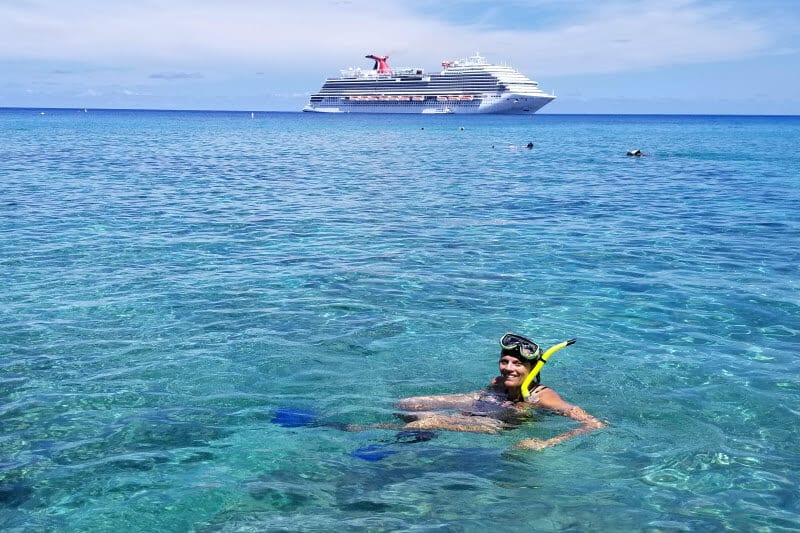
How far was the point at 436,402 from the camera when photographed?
7.17 m

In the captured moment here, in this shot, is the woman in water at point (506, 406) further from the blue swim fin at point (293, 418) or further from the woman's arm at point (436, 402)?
the blue swim fin at point (293, 418)

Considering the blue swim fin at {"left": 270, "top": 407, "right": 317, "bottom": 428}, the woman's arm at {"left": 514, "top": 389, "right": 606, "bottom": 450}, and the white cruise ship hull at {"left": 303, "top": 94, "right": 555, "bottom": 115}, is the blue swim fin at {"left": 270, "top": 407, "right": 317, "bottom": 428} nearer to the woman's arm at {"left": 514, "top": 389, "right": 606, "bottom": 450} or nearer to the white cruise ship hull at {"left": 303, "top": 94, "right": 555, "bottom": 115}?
the woman's arm at {"left": 514, "top": 389, "right": 606, "bottom": 450}

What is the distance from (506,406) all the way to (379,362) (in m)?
2.21

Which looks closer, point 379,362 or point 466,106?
point 379,362

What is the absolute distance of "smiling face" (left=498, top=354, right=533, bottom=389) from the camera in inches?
268

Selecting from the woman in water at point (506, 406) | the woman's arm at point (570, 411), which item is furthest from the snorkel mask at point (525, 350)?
the woman's arm at point (570, 411)

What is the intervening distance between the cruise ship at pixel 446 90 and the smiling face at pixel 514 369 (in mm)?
143882

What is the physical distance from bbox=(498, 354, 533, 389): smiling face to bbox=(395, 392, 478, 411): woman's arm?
513 mm

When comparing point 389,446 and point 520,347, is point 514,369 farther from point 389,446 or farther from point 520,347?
point 389,446

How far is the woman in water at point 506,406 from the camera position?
6684 millimetres

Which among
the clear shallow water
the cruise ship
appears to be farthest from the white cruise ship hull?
the clear shallow water

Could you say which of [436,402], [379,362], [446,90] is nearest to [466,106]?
[446,90]

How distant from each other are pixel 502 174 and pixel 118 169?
61.5 ft

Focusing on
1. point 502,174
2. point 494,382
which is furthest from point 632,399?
point 502,174
